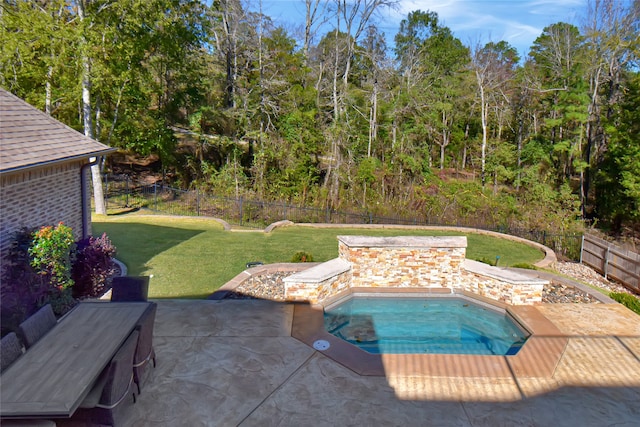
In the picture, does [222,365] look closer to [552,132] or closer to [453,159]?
[552,132]

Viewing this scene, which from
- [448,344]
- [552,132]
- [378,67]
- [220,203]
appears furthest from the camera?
[552,132]

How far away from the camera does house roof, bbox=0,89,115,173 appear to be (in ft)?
23.2

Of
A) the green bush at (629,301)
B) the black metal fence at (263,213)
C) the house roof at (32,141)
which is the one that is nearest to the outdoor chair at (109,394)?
the house roof at (32,141)

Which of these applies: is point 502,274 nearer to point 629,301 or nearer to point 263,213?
point 629,301

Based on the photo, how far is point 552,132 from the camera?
94.2 feet

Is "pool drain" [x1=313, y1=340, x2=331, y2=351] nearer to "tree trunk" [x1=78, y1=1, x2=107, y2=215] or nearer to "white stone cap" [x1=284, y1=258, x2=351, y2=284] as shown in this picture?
"white stone cap" [x1=284, y1=258, x2=351, y2=284]

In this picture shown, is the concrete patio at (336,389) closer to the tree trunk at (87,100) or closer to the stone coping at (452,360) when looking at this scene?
the stone coping at (452,360)

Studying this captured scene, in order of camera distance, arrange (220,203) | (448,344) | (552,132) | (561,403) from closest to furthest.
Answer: (561,403)
(448,344)
(220,203)
(552,132)

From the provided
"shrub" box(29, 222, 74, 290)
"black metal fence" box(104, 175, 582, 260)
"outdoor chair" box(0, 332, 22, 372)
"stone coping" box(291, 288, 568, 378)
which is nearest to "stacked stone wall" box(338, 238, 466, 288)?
"stone coping" box(291, 288, 568, 378)

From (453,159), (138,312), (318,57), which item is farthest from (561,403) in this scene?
(453,159)

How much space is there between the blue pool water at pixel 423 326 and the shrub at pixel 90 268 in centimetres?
461

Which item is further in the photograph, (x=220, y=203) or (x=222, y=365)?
(x=220, y=203)

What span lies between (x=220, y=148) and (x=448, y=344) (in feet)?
64.6

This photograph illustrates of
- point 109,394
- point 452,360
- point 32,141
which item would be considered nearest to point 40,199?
point 32,141
